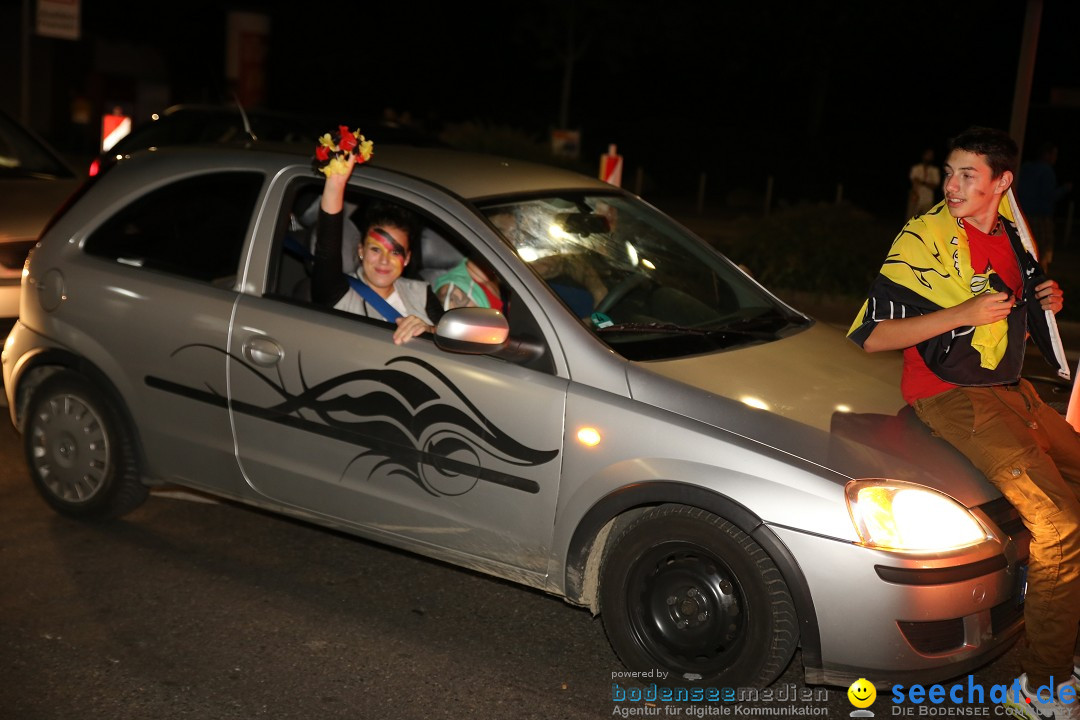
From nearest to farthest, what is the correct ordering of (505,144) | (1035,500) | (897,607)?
(897,607) → (1035,500) → (505,144)

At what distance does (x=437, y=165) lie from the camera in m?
5.09

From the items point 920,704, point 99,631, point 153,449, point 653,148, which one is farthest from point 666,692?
point 653,148

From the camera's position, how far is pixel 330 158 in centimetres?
482

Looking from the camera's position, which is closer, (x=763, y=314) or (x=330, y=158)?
(x=330, y=158)

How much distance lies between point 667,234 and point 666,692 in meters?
2.06

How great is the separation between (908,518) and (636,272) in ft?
5.95

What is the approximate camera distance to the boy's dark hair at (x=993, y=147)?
404cm

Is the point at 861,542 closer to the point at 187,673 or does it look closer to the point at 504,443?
the point at 504,443

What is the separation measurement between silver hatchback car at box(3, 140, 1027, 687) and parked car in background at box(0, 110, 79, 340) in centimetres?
203

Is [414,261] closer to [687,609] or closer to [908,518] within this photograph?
[687,609]

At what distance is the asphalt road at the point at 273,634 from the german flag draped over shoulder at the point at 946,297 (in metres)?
1.14

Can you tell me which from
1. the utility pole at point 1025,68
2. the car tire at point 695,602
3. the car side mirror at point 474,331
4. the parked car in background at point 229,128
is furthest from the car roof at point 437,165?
the utility pole at point 1025,68

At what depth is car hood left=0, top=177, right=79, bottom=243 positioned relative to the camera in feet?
25.1

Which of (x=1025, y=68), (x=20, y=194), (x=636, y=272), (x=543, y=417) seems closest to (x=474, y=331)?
(x=543, y=417)
